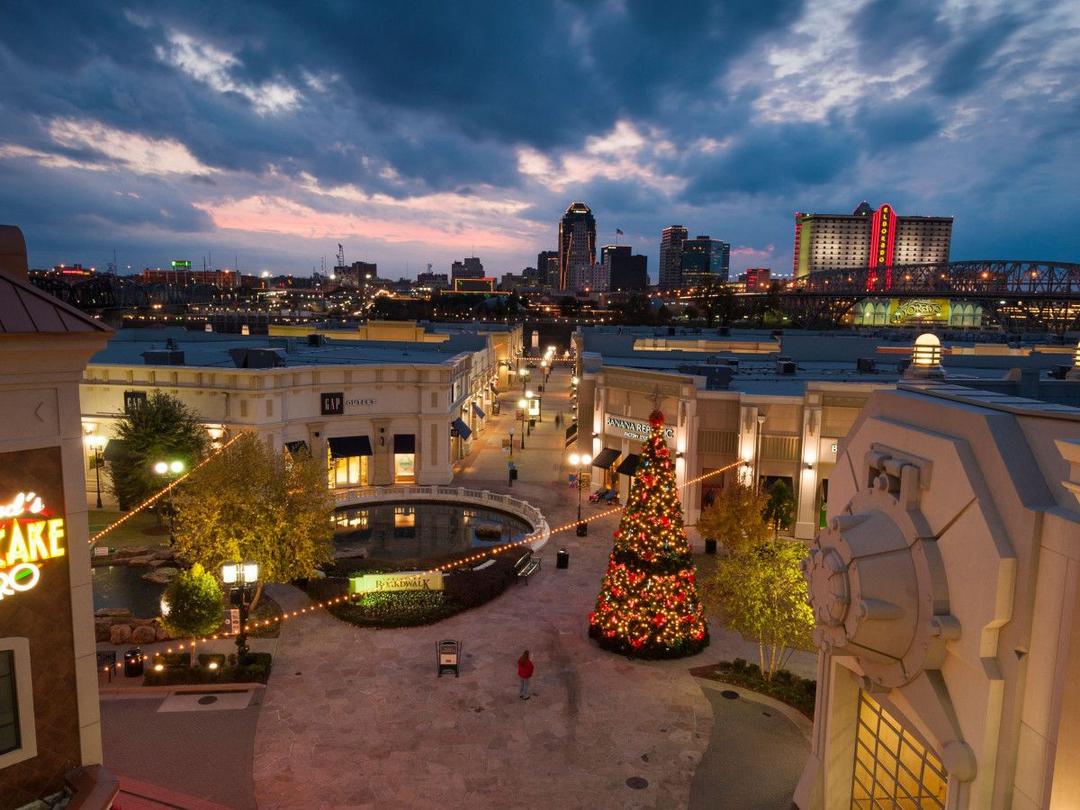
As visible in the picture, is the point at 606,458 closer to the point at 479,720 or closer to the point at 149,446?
the point at 149,446

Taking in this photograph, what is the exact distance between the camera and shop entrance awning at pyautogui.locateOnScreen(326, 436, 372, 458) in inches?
1529

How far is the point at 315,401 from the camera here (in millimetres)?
38469

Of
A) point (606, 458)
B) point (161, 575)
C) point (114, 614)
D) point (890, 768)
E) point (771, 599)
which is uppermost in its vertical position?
point (890, 768)

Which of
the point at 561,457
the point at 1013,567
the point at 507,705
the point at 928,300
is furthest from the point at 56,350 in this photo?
the point at 928,300

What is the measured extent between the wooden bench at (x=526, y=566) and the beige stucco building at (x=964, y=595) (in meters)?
16.7

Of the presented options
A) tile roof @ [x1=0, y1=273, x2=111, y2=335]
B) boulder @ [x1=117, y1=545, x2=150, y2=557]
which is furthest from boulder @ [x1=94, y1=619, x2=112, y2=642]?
tile roof @ [x1=0, y1=273, x2=111, y2=335]

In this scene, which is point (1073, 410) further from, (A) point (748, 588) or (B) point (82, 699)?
(B) point (82, 699)

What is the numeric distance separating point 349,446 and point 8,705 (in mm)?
30511

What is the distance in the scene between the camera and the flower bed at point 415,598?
909 inches

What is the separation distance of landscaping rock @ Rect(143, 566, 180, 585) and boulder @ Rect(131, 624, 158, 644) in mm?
5127

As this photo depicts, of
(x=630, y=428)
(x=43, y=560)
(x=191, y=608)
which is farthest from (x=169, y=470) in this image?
(x=43, y=560)

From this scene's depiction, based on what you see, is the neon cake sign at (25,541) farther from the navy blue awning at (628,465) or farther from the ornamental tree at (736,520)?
the navy blue awning at (628,465)

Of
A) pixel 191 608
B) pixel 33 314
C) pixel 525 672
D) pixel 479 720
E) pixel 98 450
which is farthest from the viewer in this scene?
pixel 98 450

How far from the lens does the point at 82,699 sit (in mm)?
9750
